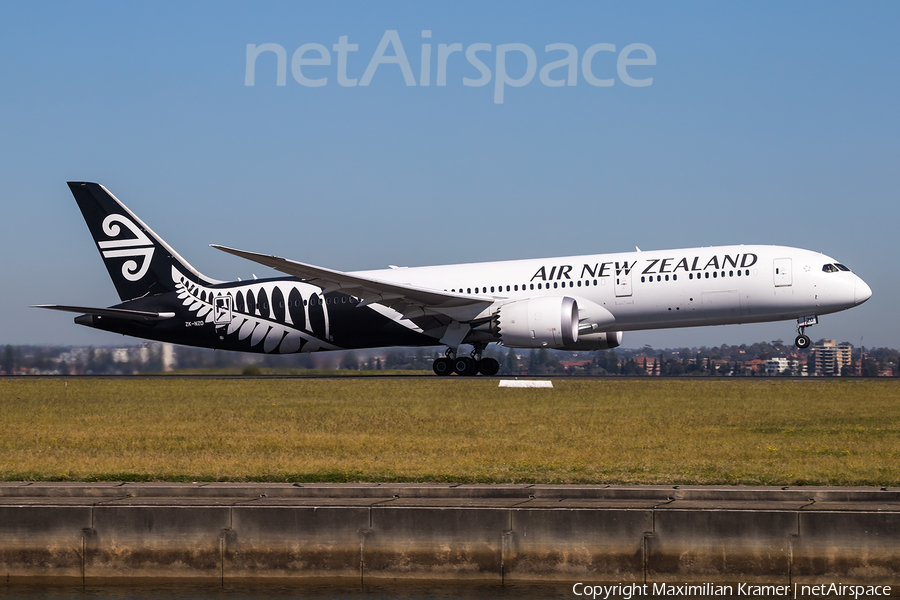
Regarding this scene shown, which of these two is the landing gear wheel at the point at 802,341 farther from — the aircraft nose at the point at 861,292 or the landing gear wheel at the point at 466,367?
the landing gear wheel at the point at 466,367

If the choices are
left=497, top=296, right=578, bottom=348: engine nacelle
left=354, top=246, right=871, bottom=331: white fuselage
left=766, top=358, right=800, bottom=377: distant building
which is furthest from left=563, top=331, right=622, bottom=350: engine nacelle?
left=766, top=358, right=800, bottom=377: distant building

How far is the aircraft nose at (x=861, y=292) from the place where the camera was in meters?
35.6

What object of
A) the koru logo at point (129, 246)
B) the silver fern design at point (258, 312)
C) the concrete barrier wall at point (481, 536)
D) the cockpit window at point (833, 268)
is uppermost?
the koru logo at point (129, 246)

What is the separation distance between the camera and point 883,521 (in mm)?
10797

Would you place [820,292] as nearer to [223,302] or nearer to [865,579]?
[223,302]

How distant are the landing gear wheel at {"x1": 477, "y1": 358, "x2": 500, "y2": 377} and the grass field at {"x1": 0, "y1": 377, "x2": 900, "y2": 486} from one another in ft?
18.5

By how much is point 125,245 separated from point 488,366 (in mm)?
16451

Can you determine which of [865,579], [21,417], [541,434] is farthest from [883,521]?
[21,417]

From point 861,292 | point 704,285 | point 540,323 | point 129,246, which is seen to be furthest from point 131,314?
point 861,292

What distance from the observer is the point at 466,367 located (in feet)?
126

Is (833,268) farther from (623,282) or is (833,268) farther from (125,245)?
(125,245)

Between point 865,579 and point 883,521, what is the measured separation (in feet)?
2.11

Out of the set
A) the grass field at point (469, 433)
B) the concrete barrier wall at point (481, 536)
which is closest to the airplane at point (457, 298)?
the grass field at point (469, 433)

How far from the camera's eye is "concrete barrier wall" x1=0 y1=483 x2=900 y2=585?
11.0 m
